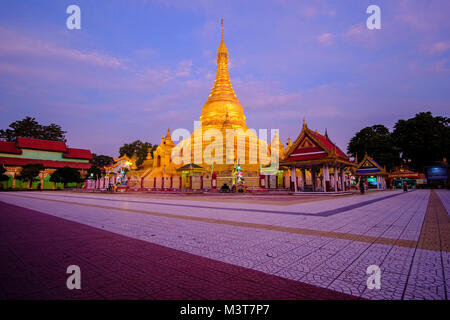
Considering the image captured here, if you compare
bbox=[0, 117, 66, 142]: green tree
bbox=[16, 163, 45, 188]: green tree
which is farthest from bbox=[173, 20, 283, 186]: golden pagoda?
bbox=[0, 117, 66, 142]: green tree

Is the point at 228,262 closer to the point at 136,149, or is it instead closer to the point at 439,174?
the point at 439,174

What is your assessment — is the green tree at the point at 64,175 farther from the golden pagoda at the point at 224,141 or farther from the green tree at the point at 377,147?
the green tree at the point at 377,147

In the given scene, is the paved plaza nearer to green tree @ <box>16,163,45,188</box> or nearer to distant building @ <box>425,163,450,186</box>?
green tree @ <box>16,163,45,188</box>

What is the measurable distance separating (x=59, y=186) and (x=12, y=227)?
168 feet

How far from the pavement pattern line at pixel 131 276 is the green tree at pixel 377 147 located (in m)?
51.6

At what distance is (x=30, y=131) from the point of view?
6431 centimetres

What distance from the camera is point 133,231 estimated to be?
17.5ft

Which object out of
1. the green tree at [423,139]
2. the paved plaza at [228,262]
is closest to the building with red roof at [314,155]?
the paved plaza at [228,262]

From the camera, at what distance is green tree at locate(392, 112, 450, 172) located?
42.2 m

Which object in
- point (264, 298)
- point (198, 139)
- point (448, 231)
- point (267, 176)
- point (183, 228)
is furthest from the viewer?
point (198, 139)

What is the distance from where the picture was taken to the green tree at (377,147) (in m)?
47.3

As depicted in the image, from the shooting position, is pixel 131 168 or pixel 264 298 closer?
pixel 264 298

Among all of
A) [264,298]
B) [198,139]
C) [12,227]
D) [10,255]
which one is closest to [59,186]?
[198,139]

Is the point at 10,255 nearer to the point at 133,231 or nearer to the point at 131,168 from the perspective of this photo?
the point at 133,231
